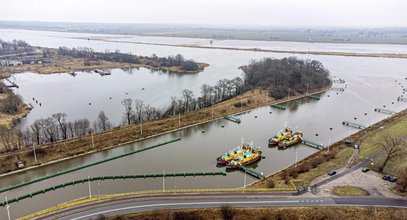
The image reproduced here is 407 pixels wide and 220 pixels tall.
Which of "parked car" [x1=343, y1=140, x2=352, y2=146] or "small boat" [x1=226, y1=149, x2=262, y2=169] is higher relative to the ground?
"parked car" [x1=343, y1=140, x2=352, y2=146]

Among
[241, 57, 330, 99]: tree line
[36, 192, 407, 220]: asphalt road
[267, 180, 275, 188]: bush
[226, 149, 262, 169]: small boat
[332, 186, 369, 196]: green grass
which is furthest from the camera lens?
[241, 57, 330, 99]: tree line

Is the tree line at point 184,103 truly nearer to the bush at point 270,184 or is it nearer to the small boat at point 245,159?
the small boat at point 245,159

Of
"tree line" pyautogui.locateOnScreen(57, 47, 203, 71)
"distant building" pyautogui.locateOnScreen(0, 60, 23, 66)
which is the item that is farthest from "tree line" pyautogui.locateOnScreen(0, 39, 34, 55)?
"distant building" pyautogui.locateOnScreen(0, 60, 23, 66)

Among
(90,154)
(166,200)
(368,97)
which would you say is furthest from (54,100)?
(368,97)

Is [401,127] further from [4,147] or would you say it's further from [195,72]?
[195,72]

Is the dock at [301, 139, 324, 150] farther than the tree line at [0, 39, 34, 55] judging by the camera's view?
No

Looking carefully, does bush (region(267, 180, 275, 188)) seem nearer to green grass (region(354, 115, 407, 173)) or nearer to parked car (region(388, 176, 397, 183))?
green grass (region(354, 115, 407, 173))

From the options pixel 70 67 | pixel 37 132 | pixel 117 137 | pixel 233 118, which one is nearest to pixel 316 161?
pixel 233 118

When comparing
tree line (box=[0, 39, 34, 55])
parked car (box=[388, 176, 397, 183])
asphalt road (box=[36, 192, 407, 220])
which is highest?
tree line (box=[0, 39, 34, 55])
